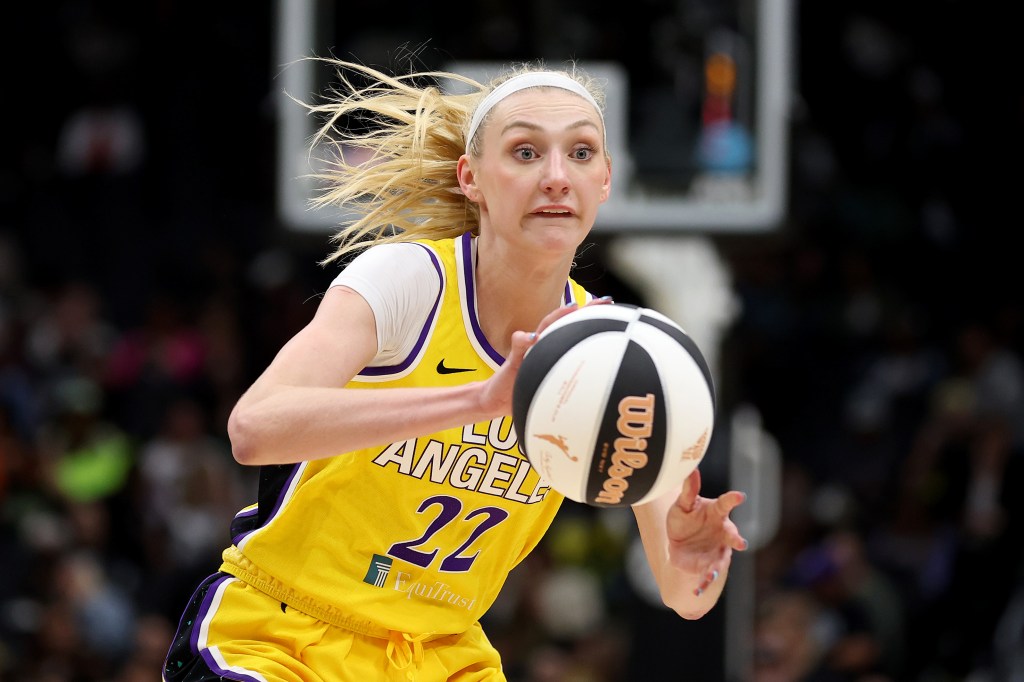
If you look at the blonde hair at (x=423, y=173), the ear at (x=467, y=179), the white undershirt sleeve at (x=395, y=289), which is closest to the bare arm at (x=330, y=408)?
the white undershirt sleeve at (x=395, y=289)

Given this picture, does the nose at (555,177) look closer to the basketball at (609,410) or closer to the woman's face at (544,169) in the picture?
the woman's face at (544,169)

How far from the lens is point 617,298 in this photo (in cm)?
1004

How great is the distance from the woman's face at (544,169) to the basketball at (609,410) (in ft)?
1.43

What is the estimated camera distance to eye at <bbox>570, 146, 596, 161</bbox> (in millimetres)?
3729

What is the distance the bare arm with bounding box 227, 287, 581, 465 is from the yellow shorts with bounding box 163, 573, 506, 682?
2.01 feet

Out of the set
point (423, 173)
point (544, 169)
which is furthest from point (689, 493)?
point (423, 173)

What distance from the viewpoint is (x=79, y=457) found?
429 inches

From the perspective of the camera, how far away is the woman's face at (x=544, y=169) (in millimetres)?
3658

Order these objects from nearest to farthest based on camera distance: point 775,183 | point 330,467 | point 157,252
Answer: point 330,467, point 775,183, point 157,252

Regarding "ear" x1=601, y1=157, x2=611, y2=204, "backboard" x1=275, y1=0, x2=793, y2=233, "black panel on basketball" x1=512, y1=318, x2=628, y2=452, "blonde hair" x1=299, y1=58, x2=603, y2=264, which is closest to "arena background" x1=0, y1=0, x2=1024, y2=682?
"backboard" x1=275, y1=0, x2=793, y2=233

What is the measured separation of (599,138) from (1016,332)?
8705 millimetres

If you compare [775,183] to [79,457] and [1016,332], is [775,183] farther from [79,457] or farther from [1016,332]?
[79,457]

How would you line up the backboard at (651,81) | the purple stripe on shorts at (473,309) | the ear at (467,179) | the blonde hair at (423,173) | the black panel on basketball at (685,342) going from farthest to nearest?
1. the backboard at (651,81)
2. the blonde hair at (423,173)
3. the ear at (467,179)
4. the purple stripe on shorts at (473,309)
5. the black panel on basketball at (685,342)

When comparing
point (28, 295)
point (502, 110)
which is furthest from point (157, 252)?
point (502, 110)
